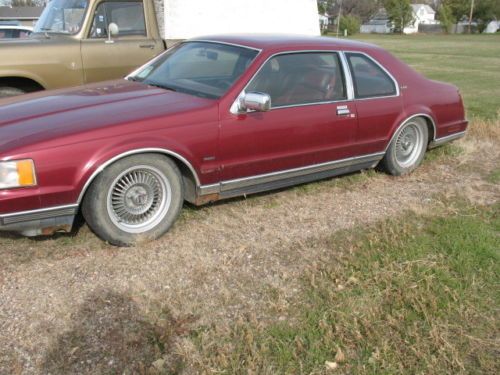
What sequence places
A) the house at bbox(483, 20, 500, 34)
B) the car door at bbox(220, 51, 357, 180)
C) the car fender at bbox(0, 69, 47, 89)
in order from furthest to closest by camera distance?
the house at bbox(483, 20, 500, 34)
the car fender at bbox(0, 69, 47, 89)
the car door at bbox(220, 51, 357, 180)

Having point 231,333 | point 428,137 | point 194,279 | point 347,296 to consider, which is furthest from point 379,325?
point 428,137

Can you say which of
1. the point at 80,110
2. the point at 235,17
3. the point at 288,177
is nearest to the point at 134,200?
the point at 80,110

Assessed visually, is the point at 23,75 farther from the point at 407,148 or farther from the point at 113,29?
the point at 407,148

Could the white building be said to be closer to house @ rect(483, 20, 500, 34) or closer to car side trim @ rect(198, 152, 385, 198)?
car side trim @ rect(198, 152, 385, 198)

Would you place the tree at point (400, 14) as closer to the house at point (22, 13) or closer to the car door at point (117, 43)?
the house at point (22, 13)

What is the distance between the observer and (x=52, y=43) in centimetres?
618

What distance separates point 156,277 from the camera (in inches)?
137

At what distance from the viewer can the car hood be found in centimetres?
347

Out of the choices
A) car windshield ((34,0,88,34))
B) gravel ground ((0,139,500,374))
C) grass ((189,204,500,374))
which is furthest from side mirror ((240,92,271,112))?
car windshield ((34,0,88,34))

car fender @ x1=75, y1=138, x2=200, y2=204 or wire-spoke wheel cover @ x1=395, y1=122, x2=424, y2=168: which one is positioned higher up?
car fender @ x1=75, y1=138, x2=200, y2=204

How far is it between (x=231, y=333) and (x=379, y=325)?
→ 876 mm

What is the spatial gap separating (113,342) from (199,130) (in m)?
1.71

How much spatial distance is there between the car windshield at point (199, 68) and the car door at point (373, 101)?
118 cm

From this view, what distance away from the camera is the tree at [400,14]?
239 ft
